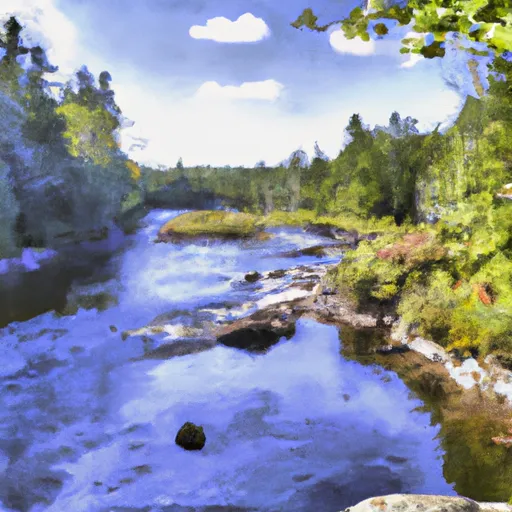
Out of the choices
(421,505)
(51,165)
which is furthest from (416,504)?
(51,165)

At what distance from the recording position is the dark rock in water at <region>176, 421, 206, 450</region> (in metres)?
2.88

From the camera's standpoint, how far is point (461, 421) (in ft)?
9.26

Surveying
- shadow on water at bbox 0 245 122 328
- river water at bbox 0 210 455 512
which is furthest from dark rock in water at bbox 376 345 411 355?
shadow on water at bbox 0 245 122 328

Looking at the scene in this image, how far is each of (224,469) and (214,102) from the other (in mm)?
2446

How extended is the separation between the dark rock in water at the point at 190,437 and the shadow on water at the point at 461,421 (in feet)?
3.47

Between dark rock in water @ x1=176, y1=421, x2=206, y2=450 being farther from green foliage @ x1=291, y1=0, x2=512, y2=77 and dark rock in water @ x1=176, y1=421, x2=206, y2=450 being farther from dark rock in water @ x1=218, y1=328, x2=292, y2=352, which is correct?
green foliage @ x1=291, y1=0, x2=512, y2=77

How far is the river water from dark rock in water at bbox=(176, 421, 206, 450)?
0.04 meters

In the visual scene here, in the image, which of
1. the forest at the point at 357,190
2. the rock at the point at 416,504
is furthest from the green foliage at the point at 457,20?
the rock at the point at 416,504

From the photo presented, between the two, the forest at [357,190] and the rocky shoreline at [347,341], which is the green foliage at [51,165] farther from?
the rocky shoreline at [347,341]

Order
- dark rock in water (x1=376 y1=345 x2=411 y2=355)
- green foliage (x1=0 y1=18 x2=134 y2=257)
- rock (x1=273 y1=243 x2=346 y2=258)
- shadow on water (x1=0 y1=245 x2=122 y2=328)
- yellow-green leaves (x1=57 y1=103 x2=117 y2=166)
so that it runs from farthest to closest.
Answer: green foliage (x1=0 y1=18 x2=134 y2=257) < yellow-green leaves (x1=57 y1=103 x2=117 y2=166) < shadow on water (x1=0 y1=245 x2=122 y2=328) < rock (x1=273 y1=243 x2=346 y2=258) < dark rock in water (x1=376 y1=345 x2=411 y2=355)

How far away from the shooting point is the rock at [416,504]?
217 cm

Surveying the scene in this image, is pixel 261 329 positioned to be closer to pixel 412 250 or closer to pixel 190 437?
pixel 190 437

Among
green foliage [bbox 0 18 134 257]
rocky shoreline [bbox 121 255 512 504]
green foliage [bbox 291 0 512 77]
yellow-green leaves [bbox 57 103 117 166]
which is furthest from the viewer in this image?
green foliage [bbox 0 18 134 257]

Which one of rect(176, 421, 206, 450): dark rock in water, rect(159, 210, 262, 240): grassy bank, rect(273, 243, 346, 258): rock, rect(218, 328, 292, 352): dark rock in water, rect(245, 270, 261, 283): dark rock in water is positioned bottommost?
rect(176, 421, 206, 450): dark rock in water
